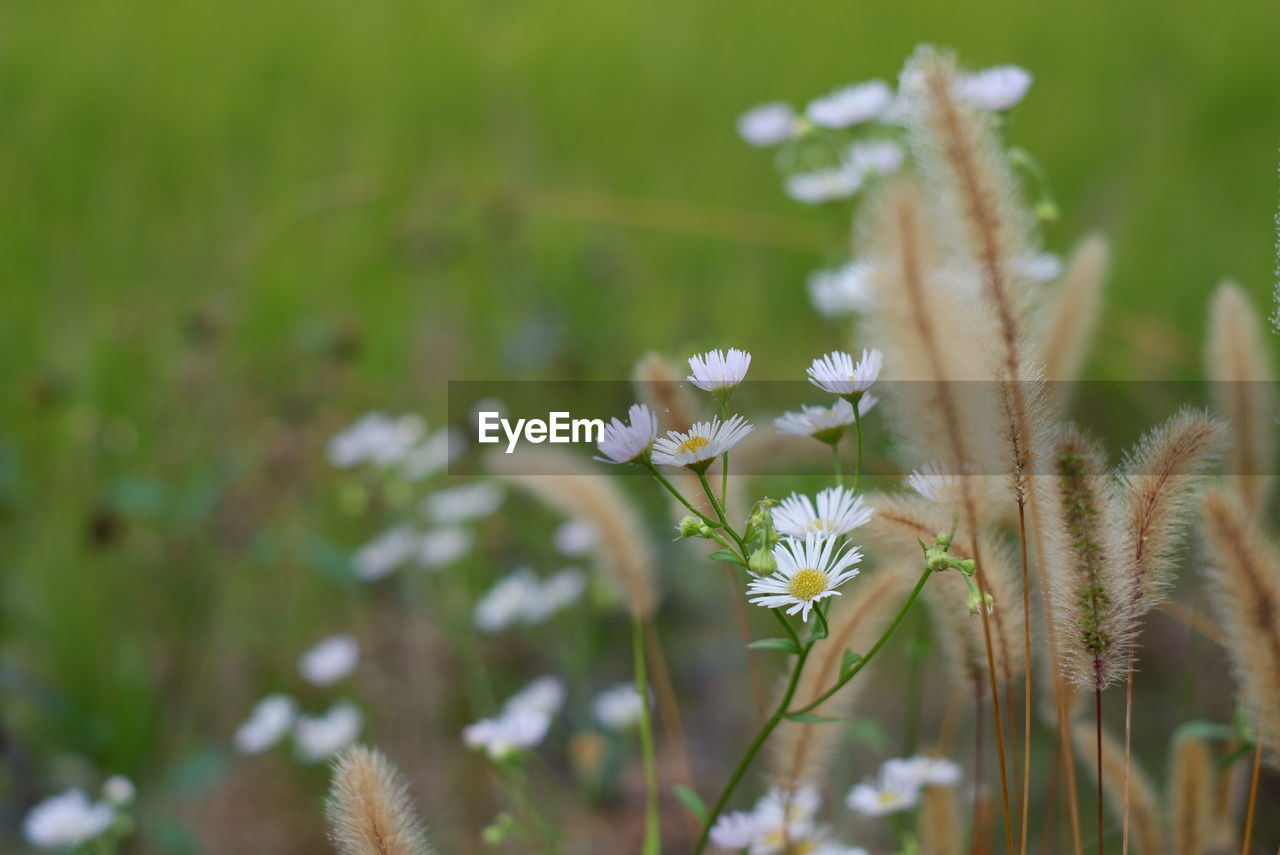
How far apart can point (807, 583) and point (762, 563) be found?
4 centimetres

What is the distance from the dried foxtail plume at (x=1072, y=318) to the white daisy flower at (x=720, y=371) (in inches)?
15.8

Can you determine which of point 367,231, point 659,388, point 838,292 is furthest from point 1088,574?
point 367,231

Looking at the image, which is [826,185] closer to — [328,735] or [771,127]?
[771,127]

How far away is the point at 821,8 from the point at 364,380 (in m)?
1.40

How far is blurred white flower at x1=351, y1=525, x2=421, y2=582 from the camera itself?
5.19 ft

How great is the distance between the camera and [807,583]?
56 cm

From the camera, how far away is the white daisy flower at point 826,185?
119 cm

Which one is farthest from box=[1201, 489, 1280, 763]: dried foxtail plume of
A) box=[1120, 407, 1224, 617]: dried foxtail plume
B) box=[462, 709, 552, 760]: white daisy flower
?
box=[462, 709, 552, 760]: white daisy flower

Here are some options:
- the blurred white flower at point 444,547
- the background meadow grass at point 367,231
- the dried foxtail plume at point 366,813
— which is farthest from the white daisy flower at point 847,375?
the background meadow grass at point 367,231

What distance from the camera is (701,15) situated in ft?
9.21

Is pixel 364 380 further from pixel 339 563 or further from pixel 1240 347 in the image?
pixel 1240 347

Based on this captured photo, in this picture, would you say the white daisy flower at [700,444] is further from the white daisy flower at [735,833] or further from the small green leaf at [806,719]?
Result: the white daisy flower at [735,833]

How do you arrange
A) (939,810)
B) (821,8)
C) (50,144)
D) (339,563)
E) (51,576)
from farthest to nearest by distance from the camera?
1. (821,8)
2. (50,144)
3. (51,576)
4. (339,563)
5. (939,810)

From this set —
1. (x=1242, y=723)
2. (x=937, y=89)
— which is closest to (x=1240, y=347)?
(x=1242, y=723)
